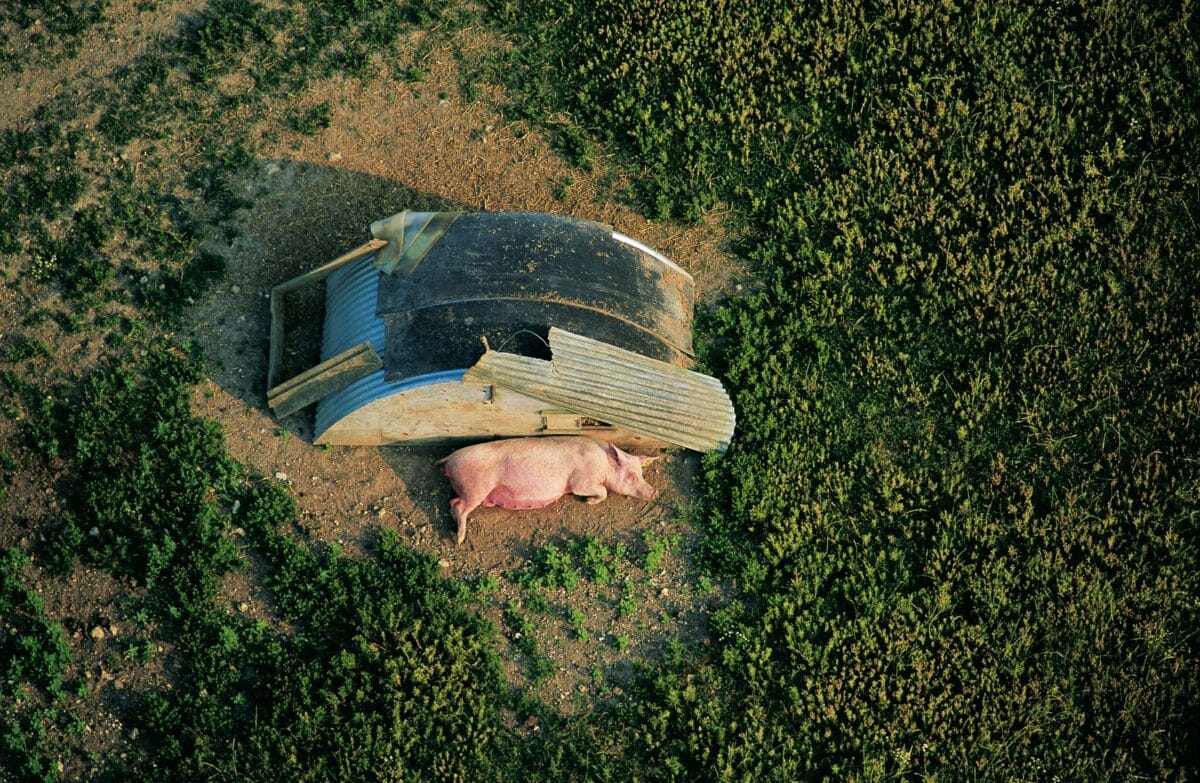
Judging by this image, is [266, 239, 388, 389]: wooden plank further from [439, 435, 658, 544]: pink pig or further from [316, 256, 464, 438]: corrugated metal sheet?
[439, 435, 658, 544]: pink pig

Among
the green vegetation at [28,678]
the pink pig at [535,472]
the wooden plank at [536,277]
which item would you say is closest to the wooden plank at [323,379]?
the wooden plank at [536,277]

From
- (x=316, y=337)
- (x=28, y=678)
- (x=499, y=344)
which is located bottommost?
(x=28, y=678)

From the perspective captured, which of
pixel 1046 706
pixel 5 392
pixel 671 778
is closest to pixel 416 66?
pixel 5 392

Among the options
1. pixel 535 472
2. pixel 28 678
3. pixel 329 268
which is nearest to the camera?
pixel 28 678

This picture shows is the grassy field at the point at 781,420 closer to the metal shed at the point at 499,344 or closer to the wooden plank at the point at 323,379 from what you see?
the wooden plank at the point at 323,379

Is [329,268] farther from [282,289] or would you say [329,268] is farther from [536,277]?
[536,277]

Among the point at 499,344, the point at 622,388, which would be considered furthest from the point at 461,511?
the point at 622,388

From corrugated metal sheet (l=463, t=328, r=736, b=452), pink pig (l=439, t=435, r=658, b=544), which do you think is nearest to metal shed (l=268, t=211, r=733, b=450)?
corrugated metal sheet (l=463, t=328, r=736, b=452)
